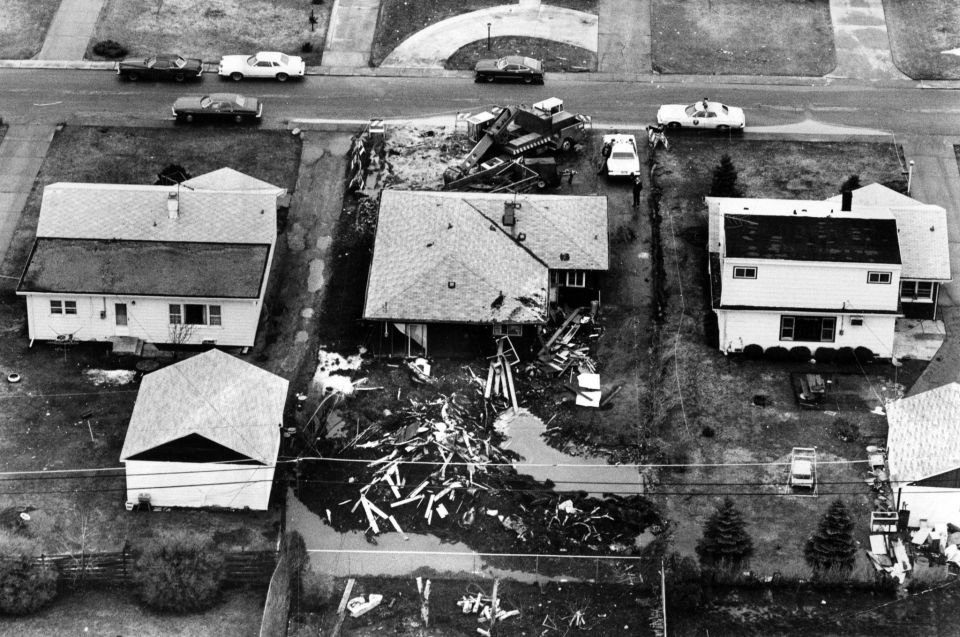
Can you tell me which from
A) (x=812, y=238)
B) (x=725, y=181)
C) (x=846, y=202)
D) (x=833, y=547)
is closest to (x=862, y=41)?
(x=725, y=181)

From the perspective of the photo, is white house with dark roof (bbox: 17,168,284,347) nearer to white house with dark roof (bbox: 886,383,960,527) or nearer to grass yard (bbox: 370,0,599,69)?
grass yard (bbox: 370,0,599,69)

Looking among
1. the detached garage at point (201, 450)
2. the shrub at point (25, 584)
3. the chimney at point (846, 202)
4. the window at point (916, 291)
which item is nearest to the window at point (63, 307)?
the detached garage at point (201, 450)

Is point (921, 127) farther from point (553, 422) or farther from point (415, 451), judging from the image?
point (415, 451)

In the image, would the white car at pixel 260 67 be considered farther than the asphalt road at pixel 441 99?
Yes

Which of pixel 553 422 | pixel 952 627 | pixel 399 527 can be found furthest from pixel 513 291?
pixel 952 627

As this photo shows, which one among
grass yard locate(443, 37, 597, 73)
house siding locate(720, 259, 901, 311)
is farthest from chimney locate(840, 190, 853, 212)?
grass yard locate(443, 37, 597, 73)

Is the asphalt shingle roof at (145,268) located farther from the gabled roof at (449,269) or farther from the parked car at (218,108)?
the parked car at (218,108)
